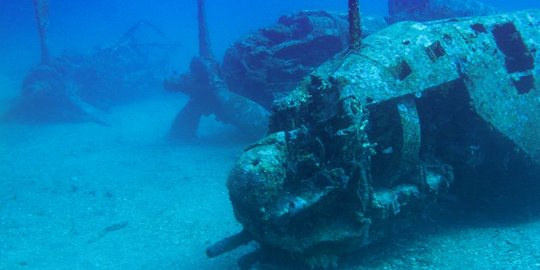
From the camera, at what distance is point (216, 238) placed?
7.79m

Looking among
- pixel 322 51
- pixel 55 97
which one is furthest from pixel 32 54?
pixel 322 51

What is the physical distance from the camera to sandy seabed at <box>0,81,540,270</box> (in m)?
5.58

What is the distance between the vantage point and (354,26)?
591cm

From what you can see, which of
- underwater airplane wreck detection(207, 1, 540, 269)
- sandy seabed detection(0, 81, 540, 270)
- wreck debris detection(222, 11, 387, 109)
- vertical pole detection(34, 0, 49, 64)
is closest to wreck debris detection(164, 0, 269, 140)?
wreck debris detection(222, 11, 387, 109)

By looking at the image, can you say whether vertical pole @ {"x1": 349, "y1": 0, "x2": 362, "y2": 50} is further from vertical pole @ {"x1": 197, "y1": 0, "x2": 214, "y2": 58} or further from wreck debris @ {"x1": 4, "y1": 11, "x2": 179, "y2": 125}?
wreck debris @ {"x1": 4, "y1": 11, "x2": 179, "y2": 125}

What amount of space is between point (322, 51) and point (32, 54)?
49534mm

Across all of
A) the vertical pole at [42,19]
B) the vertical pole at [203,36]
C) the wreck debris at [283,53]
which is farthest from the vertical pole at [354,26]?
the vertical pole at [42,19]

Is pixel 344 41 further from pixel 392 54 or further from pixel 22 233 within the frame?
pixel 22 233

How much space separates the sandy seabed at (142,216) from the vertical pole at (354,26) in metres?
2.90

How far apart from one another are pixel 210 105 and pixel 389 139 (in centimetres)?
1069

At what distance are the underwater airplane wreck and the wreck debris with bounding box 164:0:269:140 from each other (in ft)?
24.0

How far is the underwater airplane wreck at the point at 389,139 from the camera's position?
4387mm

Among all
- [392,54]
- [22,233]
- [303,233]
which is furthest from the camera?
[22,233]

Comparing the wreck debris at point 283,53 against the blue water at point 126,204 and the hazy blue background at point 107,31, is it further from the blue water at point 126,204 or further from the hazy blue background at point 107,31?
the hazy blue background at point 107,31
